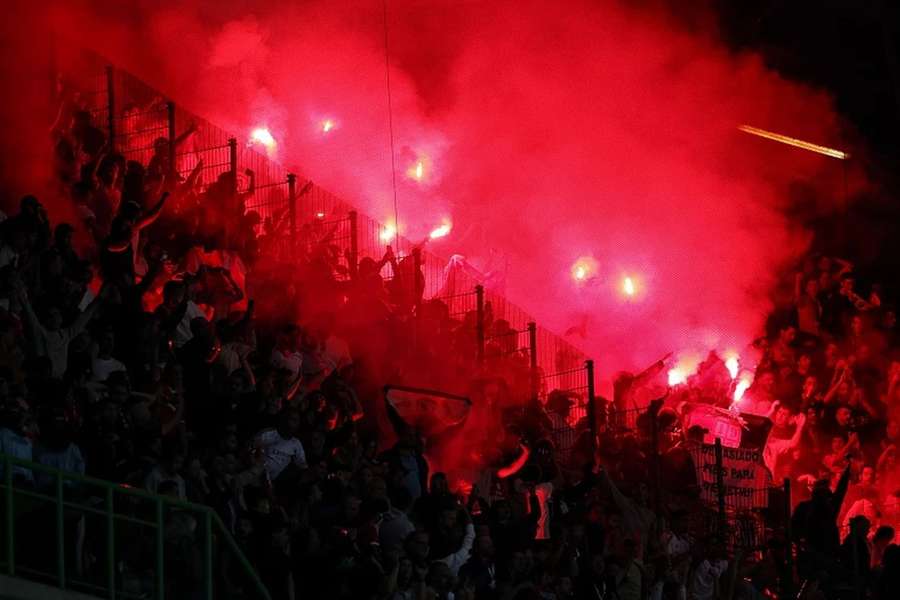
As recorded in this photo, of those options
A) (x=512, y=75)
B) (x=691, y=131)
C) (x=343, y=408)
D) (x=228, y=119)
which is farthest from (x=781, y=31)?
(x=343, y=408)

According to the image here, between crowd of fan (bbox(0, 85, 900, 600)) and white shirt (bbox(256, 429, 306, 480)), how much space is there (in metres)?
0.02

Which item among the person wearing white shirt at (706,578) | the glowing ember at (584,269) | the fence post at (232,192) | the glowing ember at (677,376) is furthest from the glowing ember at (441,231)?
the person wearing white shirt at (706,578)

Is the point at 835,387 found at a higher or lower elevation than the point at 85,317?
higher

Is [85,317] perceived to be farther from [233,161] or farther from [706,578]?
[706,578]

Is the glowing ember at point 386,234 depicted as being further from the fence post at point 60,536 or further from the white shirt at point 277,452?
the fence post at point 60,536

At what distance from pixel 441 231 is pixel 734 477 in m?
7.59

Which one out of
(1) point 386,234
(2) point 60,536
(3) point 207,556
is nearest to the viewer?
(2) point 60,536

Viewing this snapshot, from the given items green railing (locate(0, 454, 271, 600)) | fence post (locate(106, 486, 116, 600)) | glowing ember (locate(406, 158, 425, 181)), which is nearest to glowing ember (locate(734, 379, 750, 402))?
glowing ember (locate(406, 158, 425, 181))

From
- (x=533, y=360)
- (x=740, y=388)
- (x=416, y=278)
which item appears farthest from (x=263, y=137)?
(x=740, y=388)

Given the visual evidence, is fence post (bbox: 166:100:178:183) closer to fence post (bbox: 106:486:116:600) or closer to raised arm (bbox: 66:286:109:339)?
raised arm (bbox: 66:286:109:339)

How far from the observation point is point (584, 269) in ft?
88.2

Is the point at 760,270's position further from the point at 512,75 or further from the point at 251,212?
the point at 251,212

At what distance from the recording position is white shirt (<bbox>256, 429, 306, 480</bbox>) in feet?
47.8

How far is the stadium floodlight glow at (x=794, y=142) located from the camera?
25.9 metres
